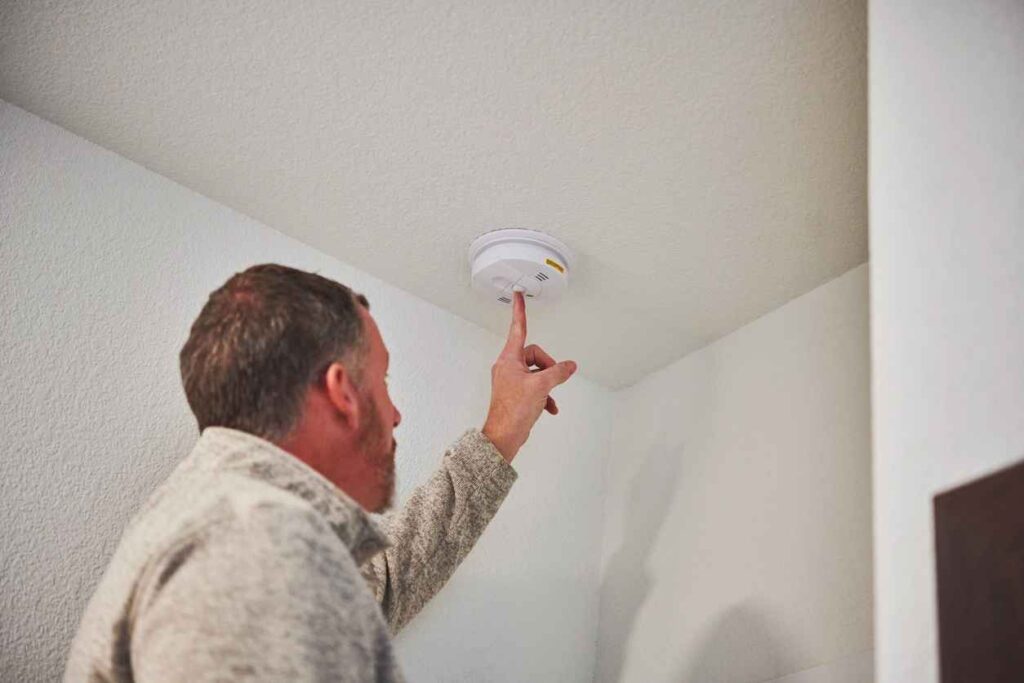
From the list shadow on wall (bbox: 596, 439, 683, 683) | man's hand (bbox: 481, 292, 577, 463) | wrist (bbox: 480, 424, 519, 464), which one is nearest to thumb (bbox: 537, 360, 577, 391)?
man's hand (bbox: 481, 292, 577, 463)

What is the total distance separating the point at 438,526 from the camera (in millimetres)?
1070

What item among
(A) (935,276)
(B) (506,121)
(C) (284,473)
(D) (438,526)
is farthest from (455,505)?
(A) (935,276)

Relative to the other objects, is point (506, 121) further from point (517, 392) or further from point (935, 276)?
point (935, 276)

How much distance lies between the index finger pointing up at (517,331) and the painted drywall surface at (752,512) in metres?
0.43

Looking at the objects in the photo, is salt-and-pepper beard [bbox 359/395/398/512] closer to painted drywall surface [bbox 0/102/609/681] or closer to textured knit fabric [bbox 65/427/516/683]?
textured knit fabric [bbox 65/427/516/683]

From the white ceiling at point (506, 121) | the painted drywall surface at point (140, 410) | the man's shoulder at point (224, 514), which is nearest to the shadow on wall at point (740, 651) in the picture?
the painted drywall surface at point (140, 410)

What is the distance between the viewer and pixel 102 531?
0.99 metres

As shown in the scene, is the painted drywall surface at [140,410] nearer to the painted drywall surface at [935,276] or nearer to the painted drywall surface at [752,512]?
the painted drywall surface at [752,512]

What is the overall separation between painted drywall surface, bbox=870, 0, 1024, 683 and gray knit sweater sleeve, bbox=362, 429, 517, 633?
2.11 ft

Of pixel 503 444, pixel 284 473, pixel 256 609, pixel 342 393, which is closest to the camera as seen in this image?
pixel 256 609

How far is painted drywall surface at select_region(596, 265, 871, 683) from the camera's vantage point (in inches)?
41.9

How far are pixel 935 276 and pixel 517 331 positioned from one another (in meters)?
0.72

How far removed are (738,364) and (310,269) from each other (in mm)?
799

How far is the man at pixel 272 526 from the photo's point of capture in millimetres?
521
